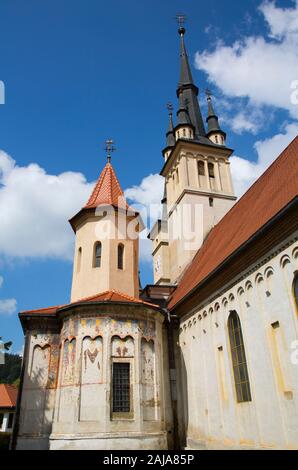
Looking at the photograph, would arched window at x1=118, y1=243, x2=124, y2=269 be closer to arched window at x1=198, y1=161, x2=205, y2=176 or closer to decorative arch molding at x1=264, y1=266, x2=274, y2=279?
decorative arch molding at x1=264, y1=266, x2=274, y2=279

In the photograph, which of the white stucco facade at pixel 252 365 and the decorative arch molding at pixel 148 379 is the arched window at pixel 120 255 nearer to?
the white stucco facade at pixel 252 365

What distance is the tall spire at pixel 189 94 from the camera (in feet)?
107

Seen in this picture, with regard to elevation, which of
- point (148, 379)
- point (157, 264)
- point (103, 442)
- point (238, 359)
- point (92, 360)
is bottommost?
point (103, 442)

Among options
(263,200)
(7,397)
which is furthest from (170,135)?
(7,397)

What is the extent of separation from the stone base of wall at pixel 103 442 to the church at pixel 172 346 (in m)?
0.03

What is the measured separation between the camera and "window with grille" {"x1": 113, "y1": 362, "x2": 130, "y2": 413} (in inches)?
494

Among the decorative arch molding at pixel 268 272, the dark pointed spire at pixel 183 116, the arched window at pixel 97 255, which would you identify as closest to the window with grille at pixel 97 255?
the arched window at pixel 97 255

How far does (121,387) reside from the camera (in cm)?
1290

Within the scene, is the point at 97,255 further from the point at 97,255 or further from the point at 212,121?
the point at 212,121

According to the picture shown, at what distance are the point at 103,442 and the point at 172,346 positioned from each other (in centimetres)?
628

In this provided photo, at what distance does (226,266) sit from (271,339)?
320 cm

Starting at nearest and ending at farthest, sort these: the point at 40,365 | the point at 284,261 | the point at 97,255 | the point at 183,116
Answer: the point at 284,261
the point at 40,365
the point at 97,255
the point at 183,116
